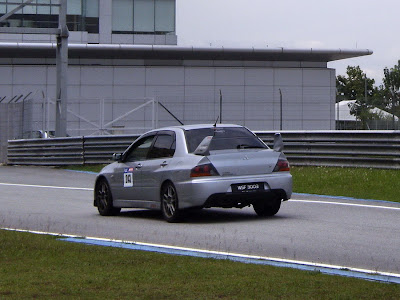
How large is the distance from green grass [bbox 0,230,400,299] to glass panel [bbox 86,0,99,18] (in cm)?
5359

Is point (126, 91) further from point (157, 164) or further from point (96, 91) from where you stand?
point (157, 164)

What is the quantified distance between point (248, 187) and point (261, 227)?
827 mm

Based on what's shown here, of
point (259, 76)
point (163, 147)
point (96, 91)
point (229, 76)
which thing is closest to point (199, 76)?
point (229, 76)

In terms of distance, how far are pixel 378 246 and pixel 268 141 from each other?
49.7 feet

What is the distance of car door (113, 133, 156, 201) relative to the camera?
47.0 ft

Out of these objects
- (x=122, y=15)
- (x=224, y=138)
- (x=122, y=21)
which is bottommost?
(x=224, y=138)

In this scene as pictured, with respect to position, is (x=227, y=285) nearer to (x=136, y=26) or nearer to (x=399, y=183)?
(x=399, y=183)

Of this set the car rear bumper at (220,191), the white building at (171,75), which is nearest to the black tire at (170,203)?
the car rear bumper at (220,191)

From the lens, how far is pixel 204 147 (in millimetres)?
13172

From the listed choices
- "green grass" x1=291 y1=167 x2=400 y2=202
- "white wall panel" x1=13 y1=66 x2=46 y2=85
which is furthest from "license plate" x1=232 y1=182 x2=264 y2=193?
"white wall panel" x1=13 y1=66 x2=46 y2=85


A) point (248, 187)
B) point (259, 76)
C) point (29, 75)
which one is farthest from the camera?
point (259, 76)

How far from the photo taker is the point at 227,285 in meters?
7.40

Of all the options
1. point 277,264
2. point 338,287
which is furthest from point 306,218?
point 338,287

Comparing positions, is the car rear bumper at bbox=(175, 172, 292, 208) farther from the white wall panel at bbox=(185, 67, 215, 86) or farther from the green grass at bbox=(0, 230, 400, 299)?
the white wall panel at bbox=(185, 67, 215, 86)
